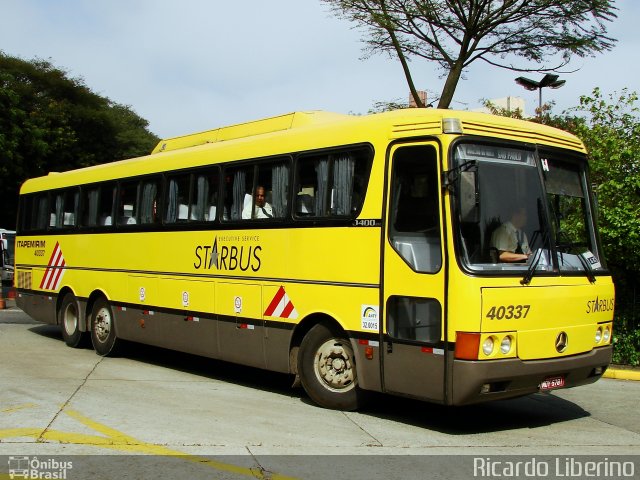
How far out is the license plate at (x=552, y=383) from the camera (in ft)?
24.4

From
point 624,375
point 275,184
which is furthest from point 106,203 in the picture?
point 624,375

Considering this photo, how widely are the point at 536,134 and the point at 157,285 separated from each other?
609 centimetres

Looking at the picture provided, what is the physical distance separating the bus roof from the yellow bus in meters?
0.03

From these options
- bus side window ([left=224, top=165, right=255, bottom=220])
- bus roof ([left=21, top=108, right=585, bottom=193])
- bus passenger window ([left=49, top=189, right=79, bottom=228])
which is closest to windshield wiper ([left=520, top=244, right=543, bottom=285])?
bus roof ([left=21, top=108, right=585, bottom=193])

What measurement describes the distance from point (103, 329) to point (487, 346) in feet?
25.8

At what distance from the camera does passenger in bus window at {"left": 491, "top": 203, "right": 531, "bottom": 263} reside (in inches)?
286

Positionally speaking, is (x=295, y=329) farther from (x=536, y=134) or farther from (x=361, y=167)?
(x=536, y=134)

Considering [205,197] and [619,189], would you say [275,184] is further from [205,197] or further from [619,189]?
[619,189]

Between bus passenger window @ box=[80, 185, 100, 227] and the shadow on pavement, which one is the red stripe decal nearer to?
the shadow on pavement

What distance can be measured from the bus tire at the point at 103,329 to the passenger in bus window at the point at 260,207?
413cm

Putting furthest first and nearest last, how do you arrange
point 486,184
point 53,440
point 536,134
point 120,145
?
point 120,145
point 536,134
point 486,184
point 53,440
